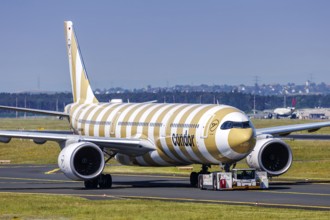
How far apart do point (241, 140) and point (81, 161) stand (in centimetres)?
897

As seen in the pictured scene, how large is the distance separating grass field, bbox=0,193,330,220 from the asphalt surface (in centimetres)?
231

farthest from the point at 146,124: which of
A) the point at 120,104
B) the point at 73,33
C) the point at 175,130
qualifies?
the point at 73,33

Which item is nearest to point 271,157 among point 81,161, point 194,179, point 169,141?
point 194,179

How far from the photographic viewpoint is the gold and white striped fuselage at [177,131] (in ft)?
168

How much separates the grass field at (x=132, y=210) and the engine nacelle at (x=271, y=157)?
1190 cm

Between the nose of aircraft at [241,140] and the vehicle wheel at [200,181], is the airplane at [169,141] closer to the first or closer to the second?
the nose of aircraft at [241,140]

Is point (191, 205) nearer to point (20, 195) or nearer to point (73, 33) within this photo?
point (20, 195)

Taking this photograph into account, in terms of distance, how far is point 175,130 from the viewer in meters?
54.7

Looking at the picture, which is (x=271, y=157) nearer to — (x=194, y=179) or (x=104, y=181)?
(x=194, y=179)

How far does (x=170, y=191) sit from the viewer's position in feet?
169

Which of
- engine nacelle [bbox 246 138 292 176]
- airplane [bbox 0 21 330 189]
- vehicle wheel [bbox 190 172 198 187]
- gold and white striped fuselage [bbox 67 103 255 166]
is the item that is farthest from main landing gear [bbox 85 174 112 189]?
engine nacelle [bbox 246 138 292 176]

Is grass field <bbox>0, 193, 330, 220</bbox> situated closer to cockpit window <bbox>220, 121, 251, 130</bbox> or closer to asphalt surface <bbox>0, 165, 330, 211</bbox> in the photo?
asphalt surface <bbox>0, 165, 330, 211</bbox>

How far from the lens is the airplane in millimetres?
51531

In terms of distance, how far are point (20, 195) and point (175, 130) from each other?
9.84 metres
